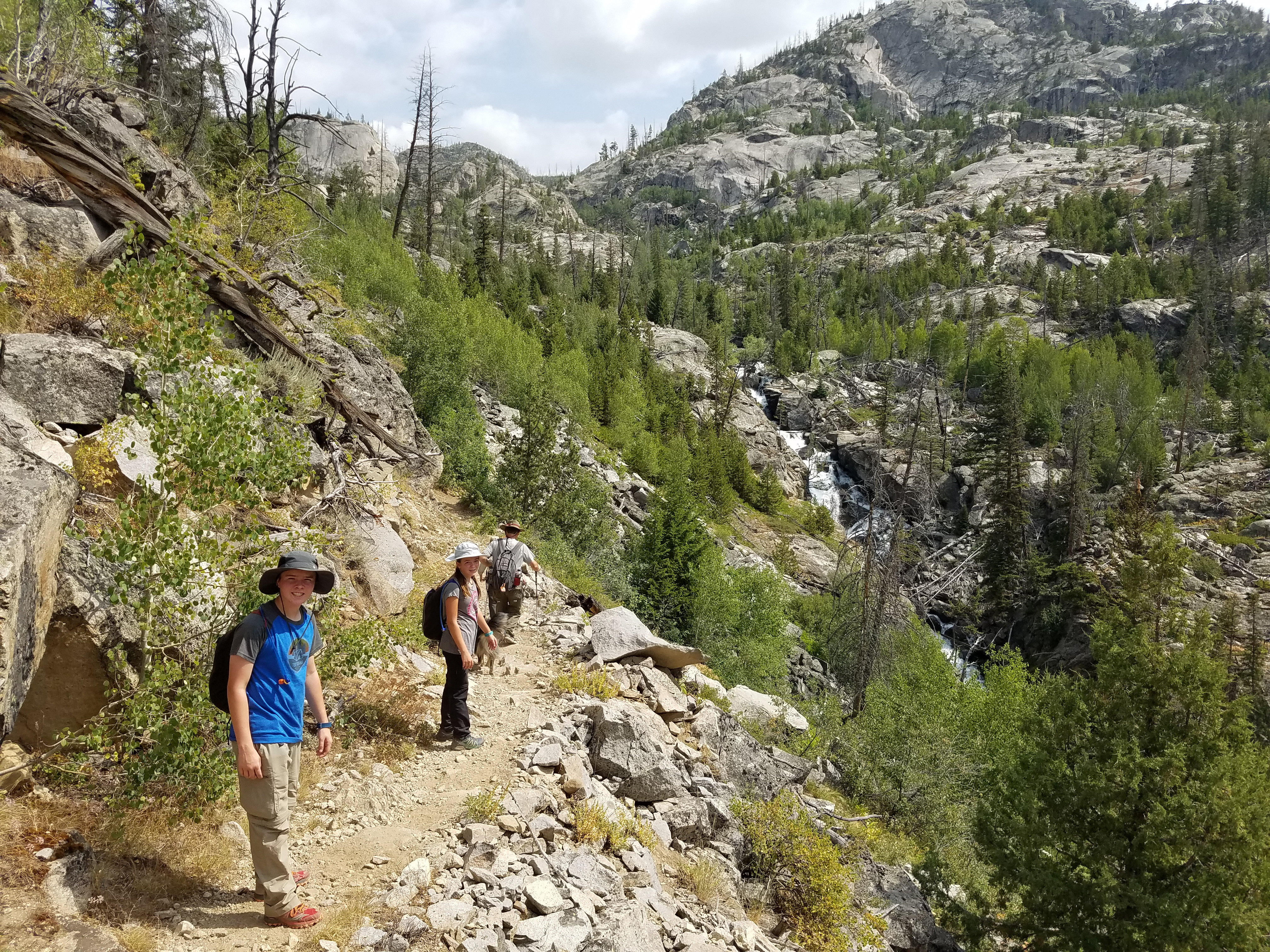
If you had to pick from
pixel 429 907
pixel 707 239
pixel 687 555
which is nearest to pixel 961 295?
pixel 707 239

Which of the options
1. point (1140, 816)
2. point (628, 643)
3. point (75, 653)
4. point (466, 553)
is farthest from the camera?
point (1140, 816)

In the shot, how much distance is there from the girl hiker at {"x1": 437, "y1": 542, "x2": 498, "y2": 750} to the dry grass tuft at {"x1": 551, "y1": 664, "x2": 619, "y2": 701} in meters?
1.78

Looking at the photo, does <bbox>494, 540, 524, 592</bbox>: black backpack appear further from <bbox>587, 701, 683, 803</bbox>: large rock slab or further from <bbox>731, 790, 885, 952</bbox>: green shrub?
→ <bbox>731, 790, 885, 952</bbox>: green shrub

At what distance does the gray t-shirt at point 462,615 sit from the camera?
6855mm

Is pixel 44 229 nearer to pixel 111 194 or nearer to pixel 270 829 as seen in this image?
pixel 111 194

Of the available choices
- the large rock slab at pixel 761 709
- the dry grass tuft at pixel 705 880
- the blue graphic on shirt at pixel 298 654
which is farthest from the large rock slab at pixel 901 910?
the blue graphic on shirt at pixel 298 654

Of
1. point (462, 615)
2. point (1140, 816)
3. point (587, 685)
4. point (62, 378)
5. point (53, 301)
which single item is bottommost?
point (1140, 816)

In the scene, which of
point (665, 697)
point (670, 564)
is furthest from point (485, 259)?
point (665, 697)

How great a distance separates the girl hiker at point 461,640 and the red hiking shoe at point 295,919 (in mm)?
2670

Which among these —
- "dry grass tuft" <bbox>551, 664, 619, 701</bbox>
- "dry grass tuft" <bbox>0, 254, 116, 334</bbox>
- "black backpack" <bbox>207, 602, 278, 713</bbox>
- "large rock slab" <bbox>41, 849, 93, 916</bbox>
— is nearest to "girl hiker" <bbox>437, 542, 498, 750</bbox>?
"dry grass tuft" <bbox>551, 664, 619, 701</bbox>

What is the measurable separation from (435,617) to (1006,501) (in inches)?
2080

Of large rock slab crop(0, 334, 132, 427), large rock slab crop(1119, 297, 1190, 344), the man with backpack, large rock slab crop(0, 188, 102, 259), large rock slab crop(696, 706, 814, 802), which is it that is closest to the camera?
large rock slab crop(0, 334, 132, 427)

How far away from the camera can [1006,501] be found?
50312 mm

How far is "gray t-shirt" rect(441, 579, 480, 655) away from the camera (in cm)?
686
